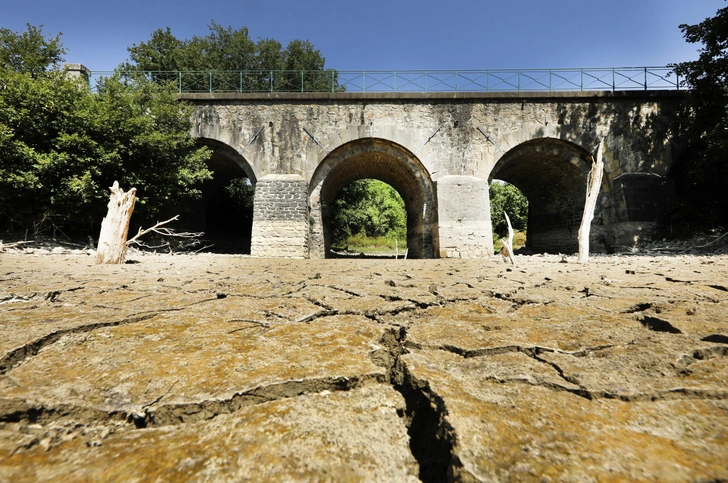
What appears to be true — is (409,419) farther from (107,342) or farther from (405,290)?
(405,290)

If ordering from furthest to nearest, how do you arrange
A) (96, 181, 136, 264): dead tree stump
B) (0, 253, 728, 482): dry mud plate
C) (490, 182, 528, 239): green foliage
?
(490, 182, 528, 239): green foliage, (96, 181, 136, 264): dead tree stump, (0, 253, 728, 482): dry mud plate

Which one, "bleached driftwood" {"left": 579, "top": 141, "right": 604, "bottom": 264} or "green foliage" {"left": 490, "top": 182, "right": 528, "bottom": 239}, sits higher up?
"green foliage" {"left": 490, "top": 182, "right": 528, "bottom": 239}

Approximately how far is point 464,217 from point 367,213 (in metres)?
14.7

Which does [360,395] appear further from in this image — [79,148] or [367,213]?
[367,213]

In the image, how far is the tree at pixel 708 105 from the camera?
8.66 m

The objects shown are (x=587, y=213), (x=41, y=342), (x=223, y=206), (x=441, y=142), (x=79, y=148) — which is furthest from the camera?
(x=223, y=206)

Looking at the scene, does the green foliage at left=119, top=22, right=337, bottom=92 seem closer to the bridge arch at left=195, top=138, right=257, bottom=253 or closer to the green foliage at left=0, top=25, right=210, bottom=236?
the bridge arch at left=195, top=138, right=257, bottom=253

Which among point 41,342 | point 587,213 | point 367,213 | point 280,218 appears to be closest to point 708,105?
point 587,213

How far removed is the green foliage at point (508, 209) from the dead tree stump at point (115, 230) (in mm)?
27663

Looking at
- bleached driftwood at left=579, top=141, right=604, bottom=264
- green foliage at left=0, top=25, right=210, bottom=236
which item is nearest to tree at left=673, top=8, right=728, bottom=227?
bleached driftwood at left=579, top=141, right=604, bottom=264

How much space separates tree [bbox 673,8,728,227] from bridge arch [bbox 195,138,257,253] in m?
13.1

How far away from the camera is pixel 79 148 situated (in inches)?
303

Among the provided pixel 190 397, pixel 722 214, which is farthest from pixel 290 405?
pixel 722 214

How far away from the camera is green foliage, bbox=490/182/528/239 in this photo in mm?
28500
